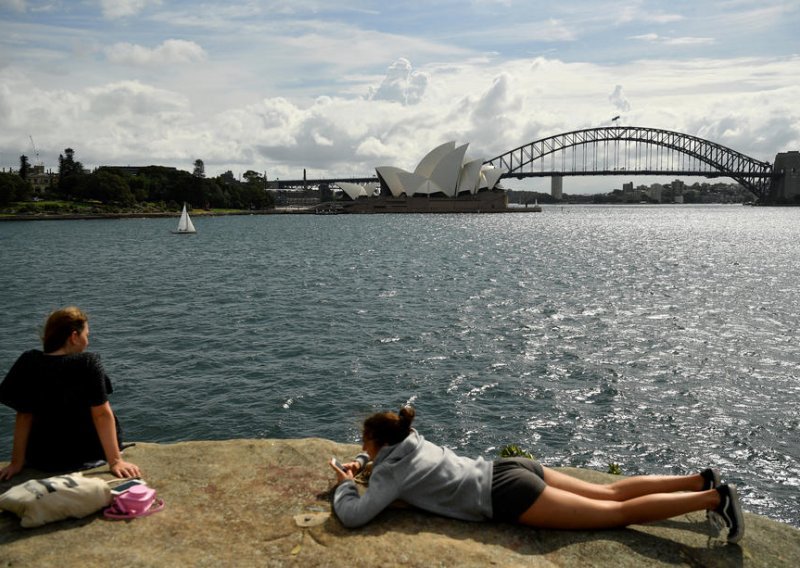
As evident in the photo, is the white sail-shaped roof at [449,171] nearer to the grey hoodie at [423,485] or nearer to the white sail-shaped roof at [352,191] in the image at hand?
the white sail-shaped roof at [352,191]

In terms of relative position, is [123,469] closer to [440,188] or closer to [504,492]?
[504,492]

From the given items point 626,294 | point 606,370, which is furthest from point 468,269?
point 606,370

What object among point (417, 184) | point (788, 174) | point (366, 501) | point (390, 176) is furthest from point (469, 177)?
point (366, 501)

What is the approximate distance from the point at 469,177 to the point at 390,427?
138 m

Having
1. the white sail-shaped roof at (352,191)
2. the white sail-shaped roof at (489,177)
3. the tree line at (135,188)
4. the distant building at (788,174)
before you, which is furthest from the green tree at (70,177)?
the distant building at (788,174)

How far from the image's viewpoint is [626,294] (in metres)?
27.4

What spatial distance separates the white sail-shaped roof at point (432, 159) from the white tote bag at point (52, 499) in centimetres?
13305

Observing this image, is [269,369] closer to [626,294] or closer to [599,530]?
[599,530]

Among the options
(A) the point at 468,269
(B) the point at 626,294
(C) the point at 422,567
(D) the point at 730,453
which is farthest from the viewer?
(A) the point at 468,269

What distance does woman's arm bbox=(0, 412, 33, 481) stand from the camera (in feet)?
16.4

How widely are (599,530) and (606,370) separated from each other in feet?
35.8

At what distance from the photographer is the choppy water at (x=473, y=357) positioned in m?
11.0

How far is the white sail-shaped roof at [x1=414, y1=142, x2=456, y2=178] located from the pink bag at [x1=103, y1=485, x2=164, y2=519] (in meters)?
133

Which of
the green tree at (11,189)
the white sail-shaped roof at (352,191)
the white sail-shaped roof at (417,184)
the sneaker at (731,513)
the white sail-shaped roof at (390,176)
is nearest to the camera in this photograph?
the sneaker at (731,513)
